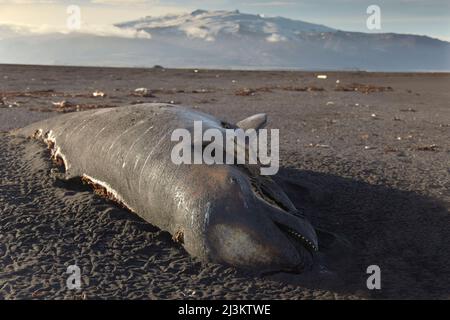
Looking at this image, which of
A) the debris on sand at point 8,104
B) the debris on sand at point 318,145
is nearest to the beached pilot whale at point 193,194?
the debris on sand at point 318,145

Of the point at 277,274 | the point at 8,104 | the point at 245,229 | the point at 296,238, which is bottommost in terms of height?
the point at 277,274

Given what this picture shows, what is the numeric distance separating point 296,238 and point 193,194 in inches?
34.2

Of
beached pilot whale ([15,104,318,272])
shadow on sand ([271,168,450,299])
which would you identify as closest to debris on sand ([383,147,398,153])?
shadow on sand ([271,168,450,299])

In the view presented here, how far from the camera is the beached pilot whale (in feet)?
13.6

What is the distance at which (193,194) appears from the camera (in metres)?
4.35

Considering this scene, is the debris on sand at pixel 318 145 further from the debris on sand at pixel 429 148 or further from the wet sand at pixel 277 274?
the debris on sand at pixel 429 148

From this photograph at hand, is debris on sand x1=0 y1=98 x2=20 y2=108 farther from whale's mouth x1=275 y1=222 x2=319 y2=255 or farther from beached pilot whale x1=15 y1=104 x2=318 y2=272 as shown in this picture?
whale's mouth x1=275 y1=222 x2=319 y2=255

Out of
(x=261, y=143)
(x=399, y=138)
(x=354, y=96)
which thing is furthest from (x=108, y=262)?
(x=354, y=96)

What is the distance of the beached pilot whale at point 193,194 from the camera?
13.6 ft

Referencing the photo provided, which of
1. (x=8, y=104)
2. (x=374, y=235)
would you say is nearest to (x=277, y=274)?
(x=374, y=235)

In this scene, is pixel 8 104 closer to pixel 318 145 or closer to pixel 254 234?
pixel 318 145

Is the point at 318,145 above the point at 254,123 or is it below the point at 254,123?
below

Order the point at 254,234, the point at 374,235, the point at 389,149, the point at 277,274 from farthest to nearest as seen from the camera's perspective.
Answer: the point at 389,149 < the point at 374,235 < the point at 277,274 < the point at 254,234
